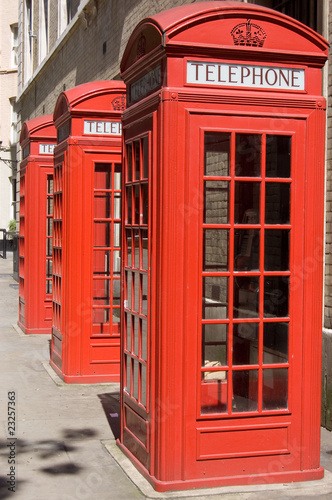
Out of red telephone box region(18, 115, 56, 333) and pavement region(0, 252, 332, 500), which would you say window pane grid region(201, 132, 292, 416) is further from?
red telephone box region(18, 115, 56, 333)

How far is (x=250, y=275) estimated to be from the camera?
16.7ft

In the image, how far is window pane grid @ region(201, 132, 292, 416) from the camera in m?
5.04

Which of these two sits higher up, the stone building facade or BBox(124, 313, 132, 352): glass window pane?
the stone building facade

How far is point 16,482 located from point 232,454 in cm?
145

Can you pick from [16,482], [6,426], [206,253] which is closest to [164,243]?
[206,253]

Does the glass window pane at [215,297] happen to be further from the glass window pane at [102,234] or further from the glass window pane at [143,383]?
the glass window pane at [102,234]

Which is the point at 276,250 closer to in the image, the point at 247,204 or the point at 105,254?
the point at 247,204

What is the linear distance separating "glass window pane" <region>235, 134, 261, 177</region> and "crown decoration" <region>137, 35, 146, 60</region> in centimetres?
96

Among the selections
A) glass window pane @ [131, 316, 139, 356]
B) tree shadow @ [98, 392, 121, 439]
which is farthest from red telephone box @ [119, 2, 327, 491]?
tree shadow @ [98, 392, 121, 439]

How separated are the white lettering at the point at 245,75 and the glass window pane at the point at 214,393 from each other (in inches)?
75.0

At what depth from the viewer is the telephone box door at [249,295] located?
4992 mm

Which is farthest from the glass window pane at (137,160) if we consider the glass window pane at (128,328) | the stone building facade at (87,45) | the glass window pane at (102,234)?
the glass window pane at (102,234)

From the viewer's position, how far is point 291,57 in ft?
16.6

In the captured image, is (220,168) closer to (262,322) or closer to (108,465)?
(262,322)
